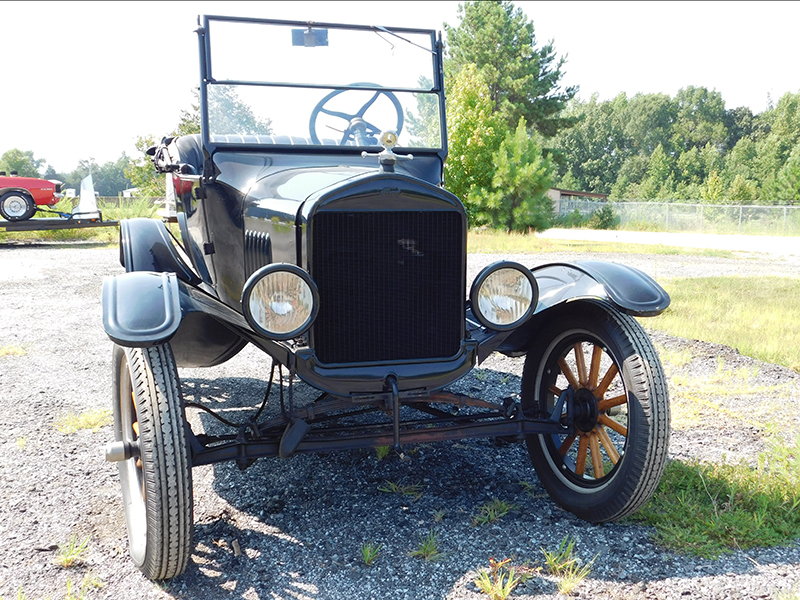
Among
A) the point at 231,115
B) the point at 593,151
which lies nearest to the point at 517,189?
the point at 231,115

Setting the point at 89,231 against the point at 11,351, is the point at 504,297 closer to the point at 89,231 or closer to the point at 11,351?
the point at 11,351

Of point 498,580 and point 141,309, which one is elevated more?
point 141,309

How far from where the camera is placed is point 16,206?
50.0 feet

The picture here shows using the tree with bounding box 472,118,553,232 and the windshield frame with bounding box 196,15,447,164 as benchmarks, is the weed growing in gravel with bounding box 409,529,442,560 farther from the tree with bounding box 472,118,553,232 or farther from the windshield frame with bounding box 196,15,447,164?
the tree with bounding box 472,118,553,232

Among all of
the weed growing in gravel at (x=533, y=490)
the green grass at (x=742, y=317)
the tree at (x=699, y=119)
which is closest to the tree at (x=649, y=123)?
the tree at (x=699, y=119)

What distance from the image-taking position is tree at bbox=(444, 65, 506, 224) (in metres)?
23.4

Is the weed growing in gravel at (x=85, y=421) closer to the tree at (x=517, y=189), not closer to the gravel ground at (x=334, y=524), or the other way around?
the gravel ground at (x=334, y=524)

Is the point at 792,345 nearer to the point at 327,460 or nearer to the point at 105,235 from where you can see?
the point at 327,460

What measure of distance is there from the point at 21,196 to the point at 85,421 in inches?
539

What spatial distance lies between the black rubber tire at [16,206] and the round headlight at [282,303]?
15.4 m

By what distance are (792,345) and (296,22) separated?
15.7 ft

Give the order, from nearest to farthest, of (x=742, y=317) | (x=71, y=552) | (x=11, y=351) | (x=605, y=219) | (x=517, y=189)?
(x=71, y=552)
(x=11, y=351)
(x=742, y=317)
(x=517, y=189)
(x=605, y=219)

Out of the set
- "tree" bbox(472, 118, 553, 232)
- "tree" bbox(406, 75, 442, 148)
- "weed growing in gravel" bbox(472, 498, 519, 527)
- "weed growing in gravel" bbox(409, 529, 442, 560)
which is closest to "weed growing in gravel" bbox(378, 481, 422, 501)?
"weed growing in gravel" bbox(472, 498, 519, 527)

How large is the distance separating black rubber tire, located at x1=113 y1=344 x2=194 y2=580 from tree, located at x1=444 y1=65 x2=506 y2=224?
2110 cm
